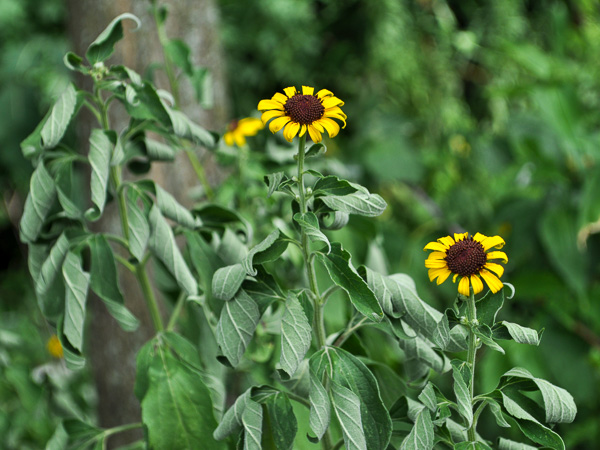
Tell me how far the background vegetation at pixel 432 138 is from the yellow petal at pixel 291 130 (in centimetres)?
44

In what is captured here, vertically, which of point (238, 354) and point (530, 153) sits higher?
point (238, 354)

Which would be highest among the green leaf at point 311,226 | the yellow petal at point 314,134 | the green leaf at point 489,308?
the yellow petal at point 314,134

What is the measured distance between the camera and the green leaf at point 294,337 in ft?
1.56

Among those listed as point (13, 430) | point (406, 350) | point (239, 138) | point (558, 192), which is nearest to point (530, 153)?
point (558, 192)

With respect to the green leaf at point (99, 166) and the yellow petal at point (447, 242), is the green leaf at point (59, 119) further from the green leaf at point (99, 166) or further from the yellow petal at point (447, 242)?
the yellow petal at point (447, 242)

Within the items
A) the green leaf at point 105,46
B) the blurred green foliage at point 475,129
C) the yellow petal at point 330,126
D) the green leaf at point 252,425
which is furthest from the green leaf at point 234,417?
the blurred green foliage at point 475,129

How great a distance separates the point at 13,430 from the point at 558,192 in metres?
1.18

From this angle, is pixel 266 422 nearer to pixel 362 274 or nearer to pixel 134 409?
pixel 362 274

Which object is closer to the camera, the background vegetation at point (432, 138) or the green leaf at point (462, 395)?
the green leaf at point (462, 395)

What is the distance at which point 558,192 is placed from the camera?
4.56ft

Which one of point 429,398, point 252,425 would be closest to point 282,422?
point 252,425

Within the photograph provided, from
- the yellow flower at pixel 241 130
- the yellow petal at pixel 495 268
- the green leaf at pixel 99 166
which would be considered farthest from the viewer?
the yellow flower at pixel 241 130

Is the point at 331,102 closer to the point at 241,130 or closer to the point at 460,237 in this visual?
the point at 460,237

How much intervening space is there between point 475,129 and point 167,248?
54.1 inches
